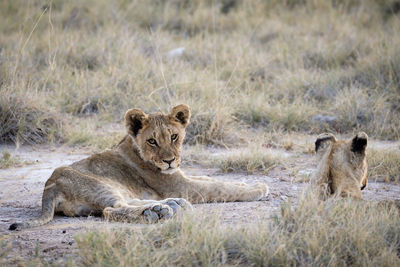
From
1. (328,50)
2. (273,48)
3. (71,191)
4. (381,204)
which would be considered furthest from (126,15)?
(381,204)

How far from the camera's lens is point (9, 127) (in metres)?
6.87

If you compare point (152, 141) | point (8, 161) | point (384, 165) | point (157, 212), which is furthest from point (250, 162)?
point (8, 161)

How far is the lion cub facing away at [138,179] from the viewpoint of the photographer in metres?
4.29

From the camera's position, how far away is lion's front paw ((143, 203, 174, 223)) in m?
3.92

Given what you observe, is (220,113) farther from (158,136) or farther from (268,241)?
(268,241)

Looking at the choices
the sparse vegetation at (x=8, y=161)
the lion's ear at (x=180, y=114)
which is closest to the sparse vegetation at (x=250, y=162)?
the lion's ear at (x=180, y=114)

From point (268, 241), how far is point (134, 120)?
1984 mm

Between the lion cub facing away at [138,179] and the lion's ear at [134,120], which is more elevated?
the lion's ear at [134,120]

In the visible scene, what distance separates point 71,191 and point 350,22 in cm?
995

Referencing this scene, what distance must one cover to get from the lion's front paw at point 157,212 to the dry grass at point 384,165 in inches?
97.3

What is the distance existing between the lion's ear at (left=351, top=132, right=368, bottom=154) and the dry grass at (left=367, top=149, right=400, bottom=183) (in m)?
1.81

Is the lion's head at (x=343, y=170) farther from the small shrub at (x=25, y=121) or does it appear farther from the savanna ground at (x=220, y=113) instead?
the small shrub at (x=25, y=121)

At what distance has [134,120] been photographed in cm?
481

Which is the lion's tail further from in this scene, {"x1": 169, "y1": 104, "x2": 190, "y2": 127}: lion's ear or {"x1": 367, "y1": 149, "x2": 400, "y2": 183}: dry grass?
{"x1": 367, "y1": 149, "x2": 400, "y2": 183}: dry grass
